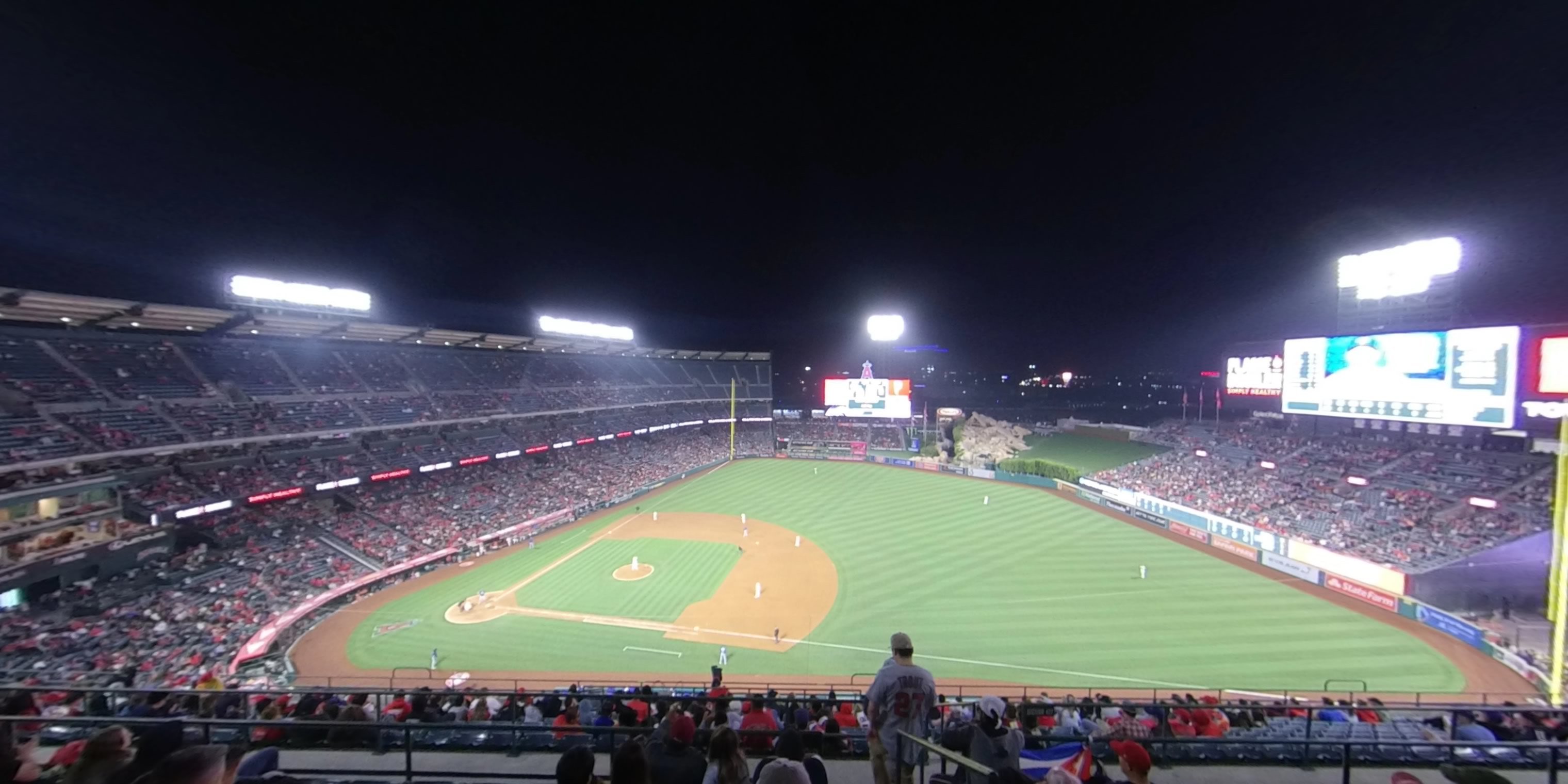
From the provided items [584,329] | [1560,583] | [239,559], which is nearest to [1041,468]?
[1560,583]

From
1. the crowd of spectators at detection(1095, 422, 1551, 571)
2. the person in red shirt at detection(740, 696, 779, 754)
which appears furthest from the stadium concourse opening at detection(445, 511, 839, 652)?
the crowd of spectators at detection(1095, 422, 1551, 571)

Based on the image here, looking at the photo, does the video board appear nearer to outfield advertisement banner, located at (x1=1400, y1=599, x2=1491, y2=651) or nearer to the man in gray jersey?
outfield advertisement banner, located at (x1=1400, y1=599, x2=1491, y2=651)

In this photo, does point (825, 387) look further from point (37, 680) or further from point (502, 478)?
point (37, 680)

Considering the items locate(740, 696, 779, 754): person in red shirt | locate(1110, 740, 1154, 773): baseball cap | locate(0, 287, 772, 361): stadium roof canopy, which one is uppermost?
locate(0, 287, 772, 361): stadium roof canopy

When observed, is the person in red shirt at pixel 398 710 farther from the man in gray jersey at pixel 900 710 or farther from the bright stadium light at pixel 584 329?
the bright stadium light at pixel 584 329

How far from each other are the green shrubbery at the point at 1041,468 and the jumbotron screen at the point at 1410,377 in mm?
13291

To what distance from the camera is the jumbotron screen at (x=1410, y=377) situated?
21703mm

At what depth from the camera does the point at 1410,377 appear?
2502cm

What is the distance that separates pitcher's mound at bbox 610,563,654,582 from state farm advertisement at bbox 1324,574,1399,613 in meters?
27.2

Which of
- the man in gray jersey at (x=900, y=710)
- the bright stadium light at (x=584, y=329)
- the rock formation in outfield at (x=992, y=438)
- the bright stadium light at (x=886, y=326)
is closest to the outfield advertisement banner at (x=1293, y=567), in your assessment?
the rock formation in outfield at (x=992, y=438)

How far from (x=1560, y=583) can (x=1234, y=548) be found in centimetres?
1210

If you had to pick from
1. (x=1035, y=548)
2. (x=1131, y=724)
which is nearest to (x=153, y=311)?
(x=1131, y=724)

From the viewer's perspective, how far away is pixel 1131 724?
245 inches

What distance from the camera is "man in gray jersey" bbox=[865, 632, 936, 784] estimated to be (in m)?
4.50
